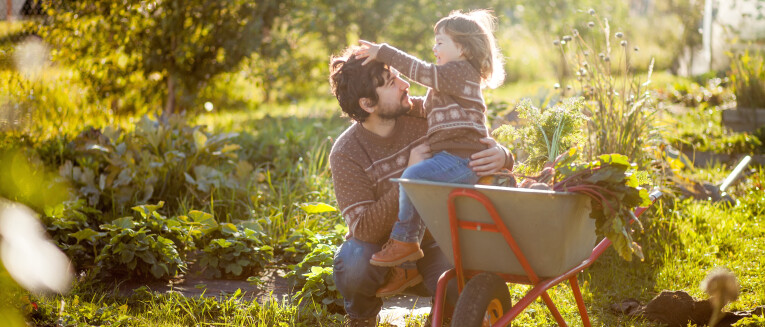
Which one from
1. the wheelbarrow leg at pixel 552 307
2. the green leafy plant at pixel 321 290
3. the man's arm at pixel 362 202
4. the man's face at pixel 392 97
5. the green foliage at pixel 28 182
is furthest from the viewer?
the green foliage at pixel 28 182

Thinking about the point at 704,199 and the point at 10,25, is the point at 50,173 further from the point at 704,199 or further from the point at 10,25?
the point at 704,199

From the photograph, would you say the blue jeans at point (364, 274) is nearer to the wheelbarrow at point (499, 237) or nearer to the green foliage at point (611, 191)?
the wheelbarrow at point (499, 237)

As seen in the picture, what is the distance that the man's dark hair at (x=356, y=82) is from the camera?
2.86 metres

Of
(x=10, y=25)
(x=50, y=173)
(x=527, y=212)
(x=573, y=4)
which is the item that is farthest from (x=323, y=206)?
(x=573, y=4)

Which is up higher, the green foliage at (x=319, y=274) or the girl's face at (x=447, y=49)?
the girl's face at (x=447, y=49)

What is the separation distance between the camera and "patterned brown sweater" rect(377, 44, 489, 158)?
273 cm

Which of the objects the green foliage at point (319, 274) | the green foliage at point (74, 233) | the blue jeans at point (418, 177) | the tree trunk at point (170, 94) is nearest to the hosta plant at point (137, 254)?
the green foliage at point (74, 233)

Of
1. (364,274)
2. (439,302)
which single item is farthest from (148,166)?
(439,302)

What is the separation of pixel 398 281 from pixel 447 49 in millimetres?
904

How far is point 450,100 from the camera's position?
281 centimetres

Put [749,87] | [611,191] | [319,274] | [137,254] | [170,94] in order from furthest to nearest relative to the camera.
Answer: [170,94] → [749,87] → [137,254] → [319,274] → [611,191]

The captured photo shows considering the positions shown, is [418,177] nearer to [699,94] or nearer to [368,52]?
[368,52]

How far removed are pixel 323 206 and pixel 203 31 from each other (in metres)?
3.93

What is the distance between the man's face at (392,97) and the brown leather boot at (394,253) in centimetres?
59
